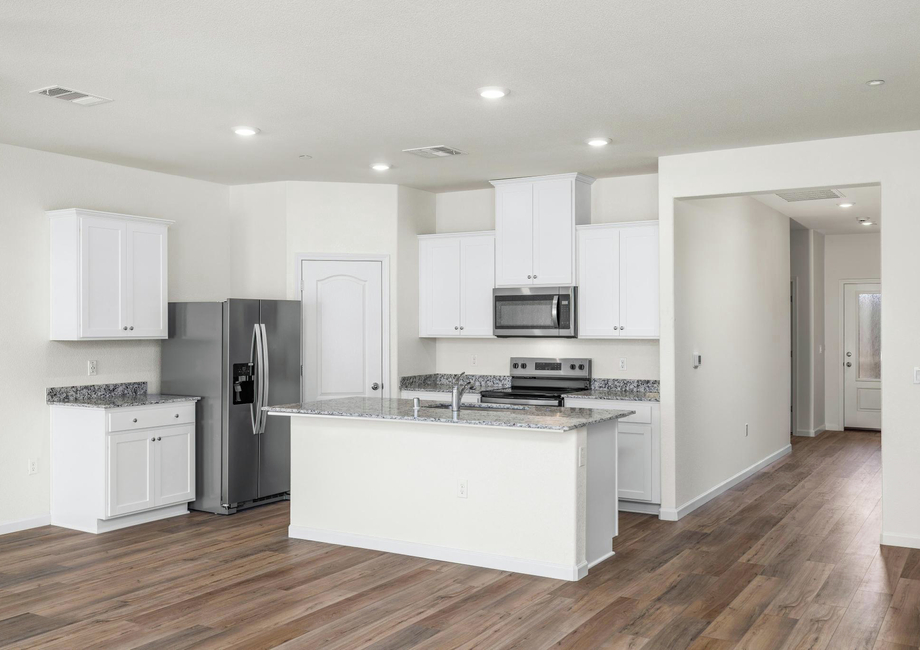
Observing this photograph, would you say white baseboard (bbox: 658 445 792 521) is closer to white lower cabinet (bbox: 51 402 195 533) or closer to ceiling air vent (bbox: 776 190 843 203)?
ceiling air vent (bbox: 776 190 843 203)

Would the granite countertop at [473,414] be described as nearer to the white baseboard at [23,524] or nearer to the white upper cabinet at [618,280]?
the white upper cabinet at [618,280]

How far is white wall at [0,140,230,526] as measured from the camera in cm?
560

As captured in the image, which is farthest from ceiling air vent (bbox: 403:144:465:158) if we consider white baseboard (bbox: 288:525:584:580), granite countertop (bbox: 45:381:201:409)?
white baseboard (bbox: 288:525:584:580)

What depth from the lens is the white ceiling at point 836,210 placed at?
7523 mm

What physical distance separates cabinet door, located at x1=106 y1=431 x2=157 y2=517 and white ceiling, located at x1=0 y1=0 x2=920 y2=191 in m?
2.01

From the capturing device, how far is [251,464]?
6.32m

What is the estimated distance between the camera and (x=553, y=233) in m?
6.65

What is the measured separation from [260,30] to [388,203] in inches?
148

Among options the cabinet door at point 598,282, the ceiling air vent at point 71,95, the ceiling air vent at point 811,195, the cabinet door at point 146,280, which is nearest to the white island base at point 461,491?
the cabinet door at point 146,280

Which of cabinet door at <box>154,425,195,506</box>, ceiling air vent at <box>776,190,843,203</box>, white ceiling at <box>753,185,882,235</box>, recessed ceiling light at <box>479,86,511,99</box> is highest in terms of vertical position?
white ceiling at <box>753,185,882,235</box>

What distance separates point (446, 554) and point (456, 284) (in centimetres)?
295

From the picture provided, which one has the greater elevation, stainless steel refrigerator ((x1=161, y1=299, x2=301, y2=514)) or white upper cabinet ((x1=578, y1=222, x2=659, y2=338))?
white upper cabinet ((x1=578, y1=222, x2=659, y2=338))

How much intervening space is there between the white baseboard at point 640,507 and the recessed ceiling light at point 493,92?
3.30 metres

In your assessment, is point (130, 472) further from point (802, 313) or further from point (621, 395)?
point (802, 313)
